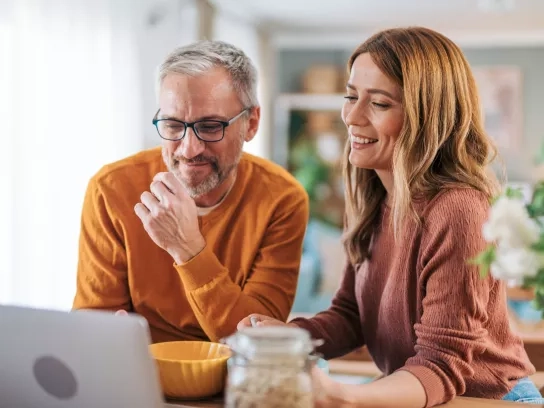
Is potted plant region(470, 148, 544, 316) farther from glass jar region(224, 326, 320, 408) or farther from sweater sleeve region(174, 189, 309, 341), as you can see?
sweater sleeve region(174, 189, 309, 341)

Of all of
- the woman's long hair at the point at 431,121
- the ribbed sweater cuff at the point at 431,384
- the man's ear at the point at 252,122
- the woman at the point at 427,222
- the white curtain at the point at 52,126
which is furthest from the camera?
the white curtain at the point at 52,126

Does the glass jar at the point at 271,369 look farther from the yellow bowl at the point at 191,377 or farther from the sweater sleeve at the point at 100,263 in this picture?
the sweater sleeve at the point at 100,263

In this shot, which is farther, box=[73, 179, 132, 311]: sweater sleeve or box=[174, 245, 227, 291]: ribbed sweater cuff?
box=[73, 179, 132, 311]: sweater sleeve

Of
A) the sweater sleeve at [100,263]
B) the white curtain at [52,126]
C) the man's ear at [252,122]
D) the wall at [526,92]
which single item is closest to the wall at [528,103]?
the wall at [526,92]

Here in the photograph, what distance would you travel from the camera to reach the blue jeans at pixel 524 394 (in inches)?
56.1

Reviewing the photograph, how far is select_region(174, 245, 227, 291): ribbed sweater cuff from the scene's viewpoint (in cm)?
145

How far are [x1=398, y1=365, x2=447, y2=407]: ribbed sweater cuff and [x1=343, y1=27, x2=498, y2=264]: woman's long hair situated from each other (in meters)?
0.30

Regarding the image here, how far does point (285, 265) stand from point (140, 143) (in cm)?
249

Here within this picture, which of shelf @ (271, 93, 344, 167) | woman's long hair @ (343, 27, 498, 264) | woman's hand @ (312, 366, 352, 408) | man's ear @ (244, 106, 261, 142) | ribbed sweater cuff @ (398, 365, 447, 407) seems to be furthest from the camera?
shelf @ (271, 93, 344, 167)

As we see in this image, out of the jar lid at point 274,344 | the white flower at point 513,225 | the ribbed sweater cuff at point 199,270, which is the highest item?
the white flower at point 513,225

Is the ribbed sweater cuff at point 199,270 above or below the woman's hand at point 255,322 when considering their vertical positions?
above

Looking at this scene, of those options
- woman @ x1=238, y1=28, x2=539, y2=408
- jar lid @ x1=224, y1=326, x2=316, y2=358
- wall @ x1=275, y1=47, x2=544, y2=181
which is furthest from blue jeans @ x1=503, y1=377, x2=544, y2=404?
wall @ x1=275, y1=47, x2=544, y2=181

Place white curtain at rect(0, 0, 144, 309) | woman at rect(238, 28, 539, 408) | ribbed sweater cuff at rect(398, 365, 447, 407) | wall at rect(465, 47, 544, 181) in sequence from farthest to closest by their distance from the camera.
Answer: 1. wall at rect(465, 47, 544, 181)
2. white curtain at rect(0, 0, 144, 309)
3. woman at rect(238, 28, 539, 408)
4. ribbed sweater cuff at rect(398, 365, 447, 407)

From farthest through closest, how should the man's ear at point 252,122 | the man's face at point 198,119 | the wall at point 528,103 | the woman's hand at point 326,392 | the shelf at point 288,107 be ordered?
the shelf at point 288,107
the wall at point 528,103
the man's ear at point 252,122
the man's face at point 198,119
the woman's hand at point 326,392
